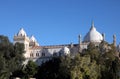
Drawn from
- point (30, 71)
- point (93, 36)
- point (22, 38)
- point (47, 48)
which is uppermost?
point (93, 36)

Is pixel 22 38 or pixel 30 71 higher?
pixel 22 38

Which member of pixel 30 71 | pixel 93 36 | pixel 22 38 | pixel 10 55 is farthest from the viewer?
pixel 22 38

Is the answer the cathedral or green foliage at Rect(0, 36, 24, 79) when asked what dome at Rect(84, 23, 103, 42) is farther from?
green foliage at Rect(0, 36, 24, 79)

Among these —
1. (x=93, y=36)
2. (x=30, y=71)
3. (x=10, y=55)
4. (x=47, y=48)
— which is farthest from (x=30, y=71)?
(x=93, y=36)

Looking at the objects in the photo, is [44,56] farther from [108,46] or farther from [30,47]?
[108,46]

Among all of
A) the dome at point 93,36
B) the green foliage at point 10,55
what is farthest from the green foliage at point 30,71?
the dome at point 93,36

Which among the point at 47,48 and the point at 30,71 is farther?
the point at 47,48

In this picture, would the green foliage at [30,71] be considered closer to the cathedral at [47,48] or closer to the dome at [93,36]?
the cathedral at [47,48]

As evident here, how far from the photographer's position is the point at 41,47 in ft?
282

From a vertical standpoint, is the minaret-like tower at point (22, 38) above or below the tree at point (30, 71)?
above

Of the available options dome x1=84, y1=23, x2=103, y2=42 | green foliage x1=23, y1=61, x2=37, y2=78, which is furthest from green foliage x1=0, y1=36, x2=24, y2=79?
dome x1=84, y1=23, x2=103, y2=42

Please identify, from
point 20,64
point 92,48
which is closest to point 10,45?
point 20,64

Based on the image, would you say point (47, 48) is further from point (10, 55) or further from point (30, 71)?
point (30, 71)

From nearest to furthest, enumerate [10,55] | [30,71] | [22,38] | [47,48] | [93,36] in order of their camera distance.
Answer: [30,71] < [10,55] < [93,36] < [22,38] < [47,48]
